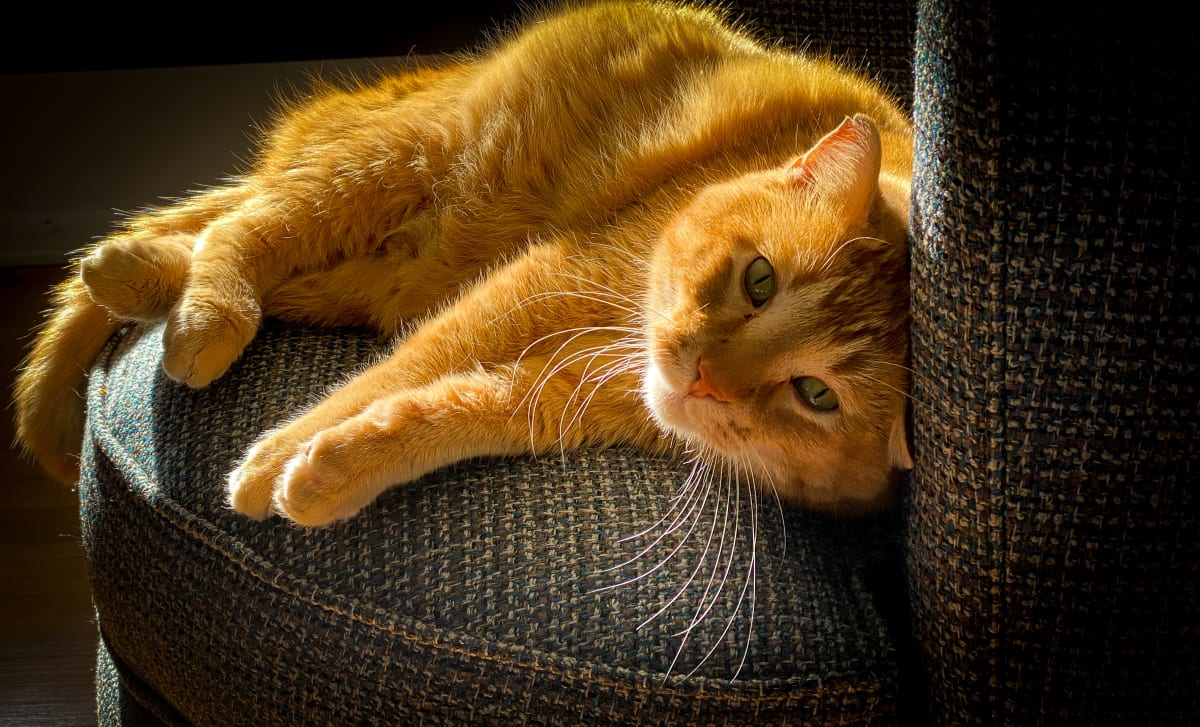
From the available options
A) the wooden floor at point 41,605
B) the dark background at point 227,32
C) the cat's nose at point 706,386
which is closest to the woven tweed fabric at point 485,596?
the cat's nose at point 706,386

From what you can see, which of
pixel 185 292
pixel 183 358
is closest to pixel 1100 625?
pixel 183 358

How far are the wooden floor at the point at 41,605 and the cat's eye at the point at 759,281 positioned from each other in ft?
4.31

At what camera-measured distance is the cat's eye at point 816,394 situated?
1.07 m

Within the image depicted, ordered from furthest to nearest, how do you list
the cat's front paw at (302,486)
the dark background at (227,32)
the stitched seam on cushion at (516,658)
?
the dark background at (227,32) < the cat's front paw at (302,486) < the stitched seam on cushion at (516,658)

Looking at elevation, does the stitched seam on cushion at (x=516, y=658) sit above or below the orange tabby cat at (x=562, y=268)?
below

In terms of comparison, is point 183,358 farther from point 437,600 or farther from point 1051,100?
point 1051,100

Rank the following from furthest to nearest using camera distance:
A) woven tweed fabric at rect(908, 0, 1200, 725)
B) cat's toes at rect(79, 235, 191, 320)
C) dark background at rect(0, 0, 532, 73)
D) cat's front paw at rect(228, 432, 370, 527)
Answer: dark background at rect(0, 0, 532, 73)
cat's toes at rect(79, 235, 191, 320)
cat's front paw at rect(228, 432, 370, 527)
woven tweed fabric at rect(908, 0, 1200, 725)

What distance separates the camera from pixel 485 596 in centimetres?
94

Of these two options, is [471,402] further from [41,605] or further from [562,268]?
[41,605]

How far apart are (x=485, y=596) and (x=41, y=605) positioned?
1.27 metres

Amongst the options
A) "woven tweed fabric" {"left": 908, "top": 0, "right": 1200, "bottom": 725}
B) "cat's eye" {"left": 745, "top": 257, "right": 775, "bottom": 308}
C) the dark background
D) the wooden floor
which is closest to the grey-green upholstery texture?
"woven tweed fabric" {"left": 908, "top": 0, "right": 1200, "bottom": 725}

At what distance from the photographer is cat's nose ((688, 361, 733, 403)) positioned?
1.05 m

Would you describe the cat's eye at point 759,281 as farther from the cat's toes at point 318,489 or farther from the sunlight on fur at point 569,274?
the cat's toes at point 318,489

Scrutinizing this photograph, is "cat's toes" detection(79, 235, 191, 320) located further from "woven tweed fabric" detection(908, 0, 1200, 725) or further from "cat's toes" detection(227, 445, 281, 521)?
"woven tweed fabric" detection(908, 0, 1200, 725)
